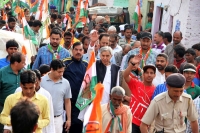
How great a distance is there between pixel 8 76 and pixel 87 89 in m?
1.15

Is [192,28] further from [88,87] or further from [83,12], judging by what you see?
[88,87]

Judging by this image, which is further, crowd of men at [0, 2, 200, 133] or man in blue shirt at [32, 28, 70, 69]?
man in blue shirt at [32, 28, 70, 69]

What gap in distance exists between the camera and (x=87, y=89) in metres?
5.92

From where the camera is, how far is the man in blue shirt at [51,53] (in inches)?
302

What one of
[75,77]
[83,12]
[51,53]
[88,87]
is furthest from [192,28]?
[88,87]

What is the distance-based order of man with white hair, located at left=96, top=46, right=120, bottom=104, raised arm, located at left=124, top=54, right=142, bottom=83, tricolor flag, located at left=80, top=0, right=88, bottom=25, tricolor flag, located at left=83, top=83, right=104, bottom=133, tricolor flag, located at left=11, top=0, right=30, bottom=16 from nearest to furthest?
tricolor flag, located at left=83, top=83, right=104, bottom=133, raised arm, located at left=124, top=54, right=142, bottom=83, man with white hair, located at left=96, top=46, right=120, bottom=104, tricolor flag, located at left=80, top=0, right=88, bottom=25, tricolor flag, located at left=11, top=0, right=30, bottom=16

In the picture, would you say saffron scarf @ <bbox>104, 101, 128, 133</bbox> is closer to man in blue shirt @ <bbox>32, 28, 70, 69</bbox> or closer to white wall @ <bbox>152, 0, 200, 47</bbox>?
man in blue shirt @ <bbox>32, 28, 70, 69</bbox>

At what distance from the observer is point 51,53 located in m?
7.73

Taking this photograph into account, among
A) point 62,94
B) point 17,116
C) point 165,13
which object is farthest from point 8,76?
point 165,13

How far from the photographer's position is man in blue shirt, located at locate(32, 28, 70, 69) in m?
7.68

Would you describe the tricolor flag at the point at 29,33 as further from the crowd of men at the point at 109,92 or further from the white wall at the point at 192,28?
the white wall at the point at 192,28

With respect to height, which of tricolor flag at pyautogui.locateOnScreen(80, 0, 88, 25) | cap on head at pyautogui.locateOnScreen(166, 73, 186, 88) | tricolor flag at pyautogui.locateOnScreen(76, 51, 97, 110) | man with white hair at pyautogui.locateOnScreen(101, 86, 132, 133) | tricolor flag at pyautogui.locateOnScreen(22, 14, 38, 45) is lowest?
man with white hair at pyautogui.locateOnScreen(101, 86, 132, 133)

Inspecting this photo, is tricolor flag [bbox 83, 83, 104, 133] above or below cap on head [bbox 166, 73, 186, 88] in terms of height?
below

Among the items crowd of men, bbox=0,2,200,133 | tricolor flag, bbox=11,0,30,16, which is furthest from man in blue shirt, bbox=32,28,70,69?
tricolor flag, bbox=11,0,30,16
